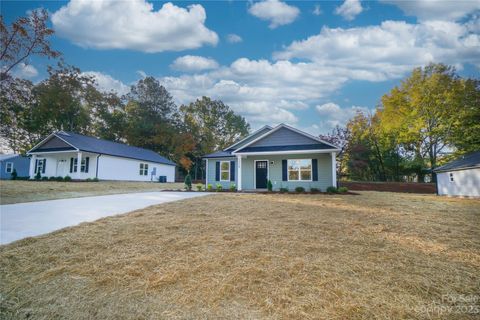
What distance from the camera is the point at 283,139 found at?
15.4 metres

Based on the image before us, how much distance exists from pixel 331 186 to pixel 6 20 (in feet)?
54.4

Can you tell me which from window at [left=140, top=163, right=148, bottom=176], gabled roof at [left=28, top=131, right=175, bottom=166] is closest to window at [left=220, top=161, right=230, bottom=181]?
gabled roof at [left=28, top=131, right=175, bottom=166]

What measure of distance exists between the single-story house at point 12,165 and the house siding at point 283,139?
34182mm

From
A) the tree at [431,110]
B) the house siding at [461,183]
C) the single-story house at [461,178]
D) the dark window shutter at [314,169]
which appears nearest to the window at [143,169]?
the dark window shutter at [314,169]

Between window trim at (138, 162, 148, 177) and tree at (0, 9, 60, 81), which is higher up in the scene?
tree at (0, 9, 60, 81)

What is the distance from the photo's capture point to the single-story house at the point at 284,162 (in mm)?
14469

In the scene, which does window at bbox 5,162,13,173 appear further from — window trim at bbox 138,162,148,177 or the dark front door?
the dark front door

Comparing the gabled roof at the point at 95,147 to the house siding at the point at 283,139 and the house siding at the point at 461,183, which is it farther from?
the house siding at the point at 461,183

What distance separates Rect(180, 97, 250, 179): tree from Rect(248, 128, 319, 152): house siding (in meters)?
→ 26.6

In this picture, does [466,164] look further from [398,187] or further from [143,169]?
[143,169]

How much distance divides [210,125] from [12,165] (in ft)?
95.8

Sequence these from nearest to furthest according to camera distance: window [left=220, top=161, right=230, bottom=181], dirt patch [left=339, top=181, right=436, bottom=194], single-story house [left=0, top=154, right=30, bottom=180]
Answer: window [left=220, top=161, right=230, bottom=181] → dirt patch [left=339, top=181, right=436, bottom=194] → single-story house [left=0, top=154, right=30, bottom=180]

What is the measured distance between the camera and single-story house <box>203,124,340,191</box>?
14.5 metres

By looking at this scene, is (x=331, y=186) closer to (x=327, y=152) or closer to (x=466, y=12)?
(x=327, y=152)
